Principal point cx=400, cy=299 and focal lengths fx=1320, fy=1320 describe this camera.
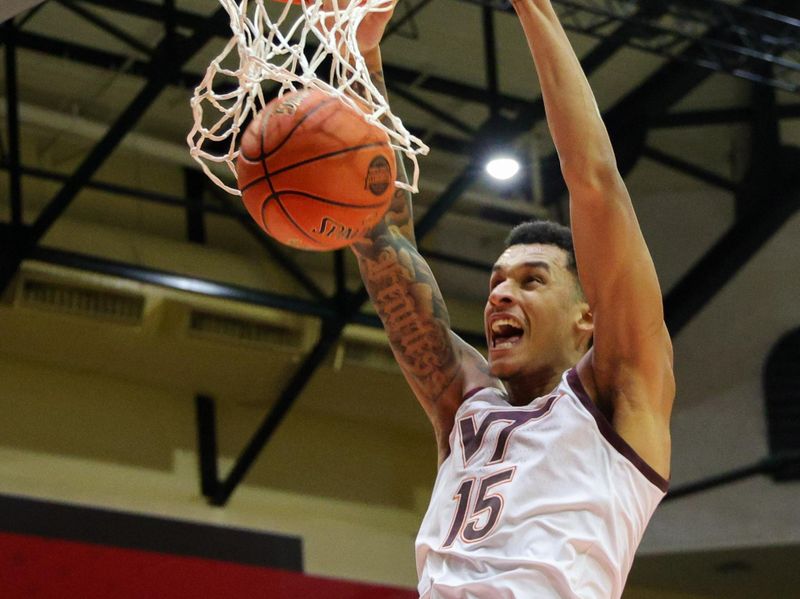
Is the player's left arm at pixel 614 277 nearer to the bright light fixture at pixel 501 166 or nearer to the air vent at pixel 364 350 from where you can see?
the bright light fixture at pixel 501 166

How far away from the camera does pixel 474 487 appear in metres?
2.36

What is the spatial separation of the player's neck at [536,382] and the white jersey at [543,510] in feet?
0.45

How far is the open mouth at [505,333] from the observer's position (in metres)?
2.59

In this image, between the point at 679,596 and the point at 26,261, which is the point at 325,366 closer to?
the point at 26,261

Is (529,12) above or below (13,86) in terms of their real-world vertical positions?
above

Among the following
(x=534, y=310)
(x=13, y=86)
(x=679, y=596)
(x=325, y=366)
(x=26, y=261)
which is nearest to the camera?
(x=534, y=310)

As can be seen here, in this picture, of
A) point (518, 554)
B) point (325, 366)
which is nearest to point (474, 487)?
point (518, 554)

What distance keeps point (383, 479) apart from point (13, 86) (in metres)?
3.69

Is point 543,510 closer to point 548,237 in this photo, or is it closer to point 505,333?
point 505,333

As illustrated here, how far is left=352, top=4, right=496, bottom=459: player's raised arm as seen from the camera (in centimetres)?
276

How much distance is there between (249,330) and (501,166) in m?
1.87

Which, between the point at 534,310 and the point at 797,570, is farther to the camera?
the point at 797,570

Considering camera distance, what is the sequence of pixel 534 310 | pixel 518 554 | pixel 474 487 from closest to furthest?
pixel 518 554 < pixel 474 487 < pixel 534 310

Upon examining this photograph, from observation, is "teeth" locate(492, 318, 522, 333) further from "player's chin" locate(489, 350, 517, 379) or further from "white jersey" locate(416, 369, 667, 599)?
"white jersey" locate(416, 369, 667, 599)
